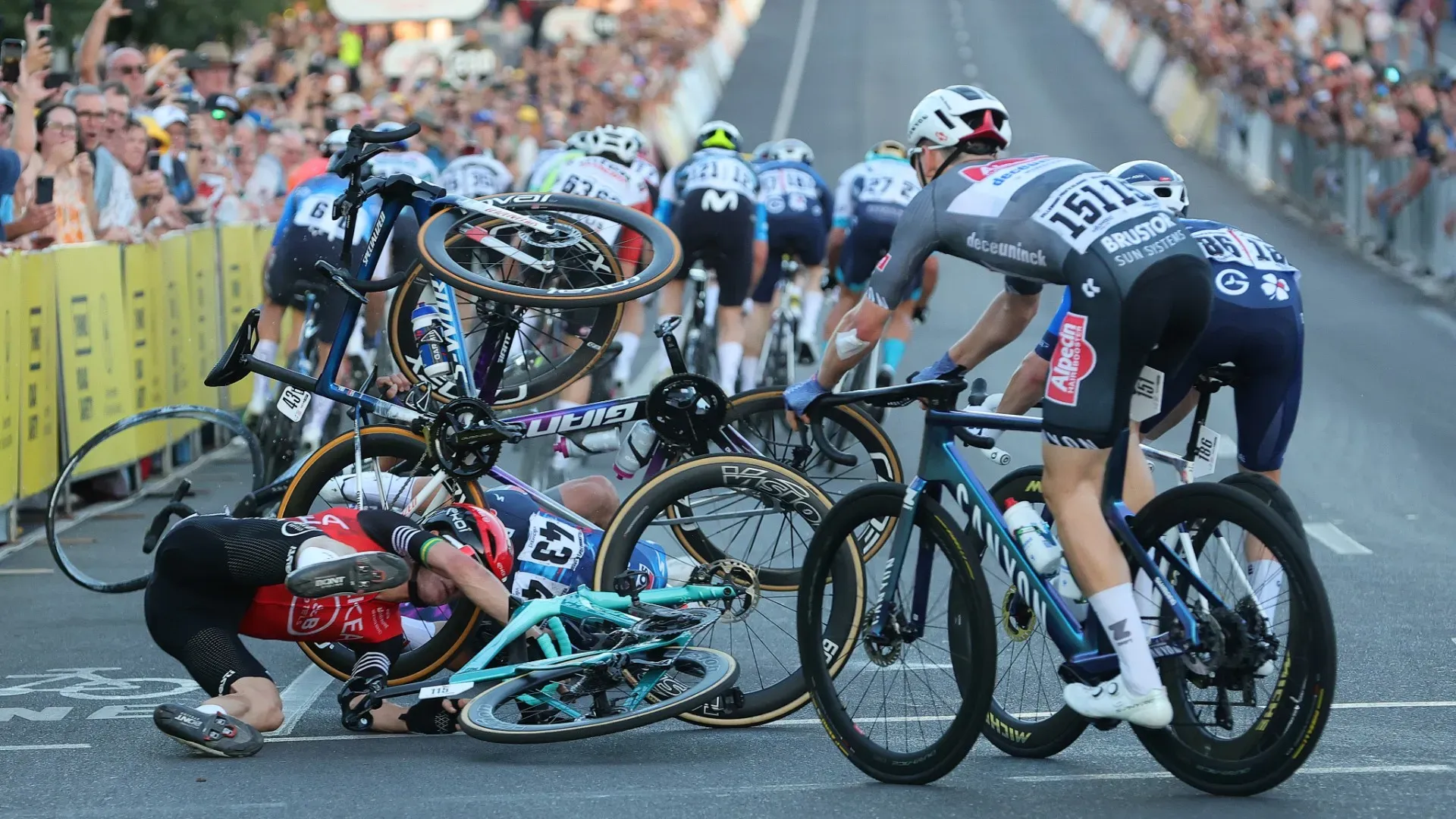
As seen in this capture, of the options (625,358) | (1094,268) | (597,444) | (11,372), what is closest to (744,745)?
(1094,268)

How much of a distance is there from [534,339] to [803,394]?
2.33 m

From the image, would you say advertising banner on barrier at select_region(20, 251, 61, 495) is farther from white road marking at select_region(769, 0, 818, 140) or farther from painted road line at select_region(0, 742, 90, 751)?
white road marking at select_region(769, 0, 818, 140)

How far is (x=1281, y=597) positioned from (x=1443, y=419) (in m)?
10.2

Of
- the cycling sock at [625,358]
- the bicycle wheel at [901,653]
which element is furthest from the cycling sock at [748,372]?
the bicycle wheel at [901,653]

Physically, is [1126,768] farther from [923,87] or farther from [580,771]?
[923,87]

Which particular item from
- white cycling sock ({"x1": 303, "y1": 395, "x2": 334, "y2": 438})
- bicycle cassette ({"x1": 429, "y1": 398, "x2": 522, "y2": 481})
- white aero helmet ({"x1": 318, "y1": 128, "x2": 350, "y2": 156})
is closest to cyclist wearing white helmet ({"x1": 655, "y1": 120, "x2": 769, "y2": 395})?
white aero helmet ({"x1": 318, "y1": 128, "x2": 350, "y2": 156})

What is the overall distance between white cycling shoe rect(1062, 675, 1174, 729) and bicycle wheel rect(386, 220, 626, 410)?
109 inches

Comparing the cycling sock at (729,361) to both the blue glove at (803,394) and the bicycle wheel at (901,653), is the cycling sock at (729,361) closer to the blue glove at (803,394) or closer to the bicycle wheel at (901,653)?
the bicycle wheel at (901,653)

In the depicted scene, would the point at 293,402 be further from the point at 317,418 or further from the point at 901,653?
the point at 317,418

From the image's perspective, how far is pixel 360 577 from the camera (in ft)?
20.4

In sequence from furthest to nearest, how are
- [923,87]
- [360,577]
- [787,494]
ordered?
[923,87] < [787,494] < [360,577]

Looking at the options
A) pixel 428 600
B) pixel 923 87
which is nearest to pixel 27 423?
pixel 428 600

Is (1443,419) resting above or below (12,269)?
below

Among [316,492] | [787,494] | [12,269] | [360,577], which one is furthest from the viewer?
[12,269]
